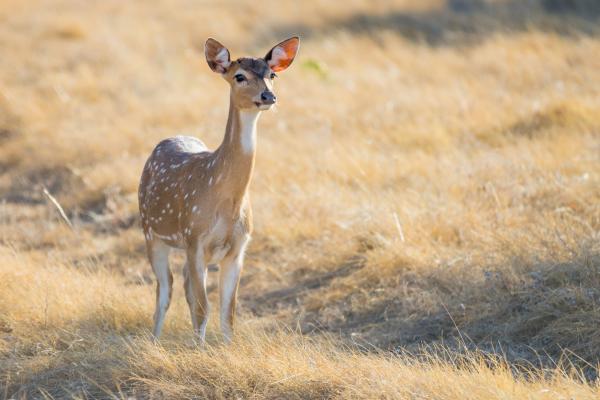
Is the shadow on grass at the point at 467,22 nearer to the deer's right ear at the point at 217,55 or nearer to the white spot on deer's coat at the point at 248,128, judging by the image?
the deer's right ear at the point at 217,55

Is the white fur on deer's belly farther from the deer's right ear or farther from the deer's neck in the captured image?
the deer's right ear

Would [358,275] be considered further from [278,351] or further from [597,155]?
[597,155]

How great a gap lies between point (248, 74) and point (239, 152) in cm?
54

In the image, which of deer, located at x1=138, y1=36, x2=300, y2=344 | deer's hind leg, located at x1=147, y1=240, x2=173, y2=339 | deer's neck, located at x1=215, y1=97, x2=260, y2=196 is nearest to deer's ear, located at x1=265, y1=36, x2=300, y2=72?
deer, located at x1=138, y1=36, x2=300, y2=344

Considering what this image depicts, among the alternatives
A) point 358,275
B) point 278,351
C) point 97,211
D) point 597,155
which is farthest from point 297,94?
point 278,351

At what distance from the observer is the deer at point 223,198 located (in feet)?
23.1

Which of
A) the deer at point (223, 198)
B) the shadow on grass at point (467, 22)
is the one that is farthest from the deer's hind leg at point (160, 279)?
the shadow on grass at point (467, 22)

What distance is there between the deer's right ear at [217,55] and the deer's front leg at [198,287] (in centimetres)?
129

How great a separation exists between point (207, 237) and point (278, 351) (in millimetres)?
1051

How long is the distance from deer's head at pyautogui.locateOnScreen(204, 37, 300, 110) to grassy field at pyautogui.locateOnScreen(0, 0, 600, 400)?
1.58 m

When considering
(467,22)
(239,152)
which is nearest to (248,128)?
(239,152)

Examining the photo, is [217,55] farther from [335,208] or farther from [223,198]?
[335,208]

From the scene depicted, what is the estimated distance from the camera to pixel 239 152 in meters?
7.11

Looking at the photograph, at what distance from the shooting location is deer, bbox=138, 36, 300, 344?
23.1ft
